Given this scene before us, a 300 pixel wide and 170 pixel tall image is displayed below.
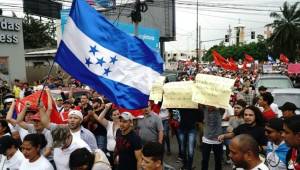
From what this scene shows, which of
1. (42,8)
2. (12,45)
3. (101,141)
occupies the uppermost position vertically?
(42,8)

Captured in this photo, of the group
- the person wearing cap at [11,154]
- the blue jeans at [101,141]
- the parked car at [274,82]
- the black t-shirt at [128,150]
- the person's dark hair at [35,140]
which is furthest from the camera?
the parked car at [274,82]

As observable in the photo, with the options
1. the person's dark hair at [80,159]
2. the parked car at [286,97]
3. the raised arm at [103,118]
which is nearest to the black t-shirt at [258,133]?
the raised arm at [103,118]

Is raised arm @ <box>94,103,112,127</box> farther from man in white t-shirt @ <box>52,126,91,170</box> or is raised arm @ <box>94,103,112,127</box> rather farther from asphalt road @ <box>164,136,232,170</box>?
asphalt road @ <box>164,136,232,170</box>

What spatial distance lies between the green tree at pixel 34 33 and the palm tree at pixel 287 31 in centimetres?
3153

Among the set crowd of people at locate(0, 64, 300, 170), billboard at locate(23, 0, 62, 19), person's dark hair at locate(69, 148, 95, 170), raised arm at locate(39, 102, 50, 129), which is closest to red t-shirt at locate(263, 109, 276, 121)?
crowd of people at locate(0, 64, 300, 170)

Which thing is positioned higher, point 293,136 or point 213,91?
point 213,91

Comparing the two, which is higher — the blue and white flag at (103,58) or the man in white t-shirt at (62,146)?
the blue and white flag at (103,58)

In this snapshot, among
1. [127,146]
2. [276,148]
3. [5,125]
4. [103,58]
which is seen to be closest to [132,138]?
[127,146]

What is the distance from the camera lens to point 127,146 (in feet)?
18.0

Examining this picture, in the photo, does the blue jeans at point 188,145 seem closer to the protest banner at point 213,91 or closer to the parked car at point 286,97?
the protest banner at point 213,91

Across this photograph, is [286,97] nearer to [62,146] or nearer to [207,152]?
[207,152]

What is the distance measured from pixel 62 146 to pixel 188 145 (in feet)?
13.8

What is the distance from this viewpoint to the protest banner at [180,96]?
8.45m

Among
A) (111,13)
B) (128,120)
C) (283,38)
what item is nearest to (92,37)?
(128,120)
